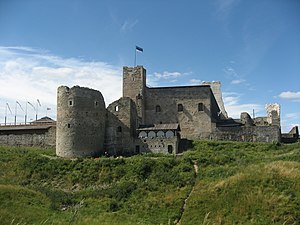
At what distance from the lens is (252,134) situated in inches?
1682

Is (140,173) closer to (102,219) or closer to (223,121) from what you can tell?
(102,219)

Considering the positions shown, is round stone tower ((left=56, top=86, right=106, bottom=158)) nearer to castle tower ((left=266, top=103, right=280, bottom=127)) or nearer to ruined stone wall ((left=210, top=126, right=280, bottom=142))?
ruined stone wall ((left=210, top=126, right=280, bottom=142))

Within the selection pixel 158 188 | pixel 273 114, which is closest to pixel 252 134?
pixel 273 114

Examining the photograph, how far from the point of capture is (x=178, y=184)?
27422mm

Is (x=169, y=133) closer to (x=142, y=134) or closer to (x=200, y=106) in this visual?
(x=142, y=134)

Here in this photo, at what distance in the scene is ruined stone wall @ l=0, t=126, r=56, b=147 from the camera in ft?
139

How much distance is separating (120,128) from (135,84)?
9738mm

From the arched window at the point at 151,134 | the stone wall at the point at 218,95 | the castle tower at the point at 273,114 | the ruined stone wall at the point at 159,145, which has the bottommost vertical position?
the ruined stone wall at the point at 159,145

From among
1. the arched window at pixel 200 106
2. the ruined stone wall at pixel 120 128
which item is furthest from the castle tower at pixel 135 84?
the arched window at pixel 200 106

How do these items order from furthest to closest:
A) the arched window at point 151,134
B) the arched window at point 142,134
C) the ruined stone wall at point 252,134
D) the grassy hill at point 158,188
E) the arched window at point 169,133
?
1. the ruined stone wall at point 252,134
2. the arched window at point 142,134
3. the arched window at point 151,134
4. the arched window at point 169,133
5. the grassy hill at point 158,188

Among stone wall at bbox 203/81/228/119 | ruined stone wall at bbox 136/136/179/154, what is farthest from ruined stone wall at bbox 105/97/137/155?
stone wall at bbox 203/81/228/119

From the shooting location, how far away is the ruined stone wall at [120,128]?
40000 mm

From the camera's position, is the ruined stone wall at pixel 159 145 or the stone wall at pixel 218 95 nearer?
the ruined stone wall at pixel 159 145

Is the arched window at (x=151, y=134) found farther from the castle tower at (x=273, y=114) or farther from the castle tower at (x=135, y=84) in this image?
the castle tower at (x=273, y=114)
